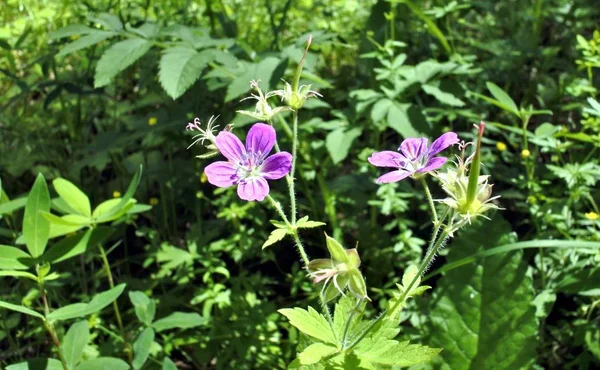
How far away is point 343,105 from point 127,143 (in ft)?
3.60

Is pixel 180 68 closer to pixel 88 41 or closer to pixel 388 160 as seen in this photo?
pixel 88 41

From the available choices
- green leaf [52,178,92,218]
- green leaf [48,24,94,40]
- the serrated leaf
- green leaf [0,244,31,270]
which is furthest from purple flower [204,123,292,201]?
green leaf [48,24,94,40]

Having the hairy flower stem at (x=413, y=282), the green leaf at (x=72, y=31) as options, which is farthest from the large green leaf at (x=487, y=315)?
the green leaf at (x=72, y=31)

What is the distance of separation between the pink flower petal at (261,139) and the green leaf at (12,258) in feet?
2.38

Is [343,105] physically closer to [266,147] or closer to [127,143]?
[127,143]

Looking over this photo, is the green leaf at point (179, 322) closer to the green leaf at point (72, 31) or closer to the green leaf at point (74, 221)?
the green leaf at point (74, 221)

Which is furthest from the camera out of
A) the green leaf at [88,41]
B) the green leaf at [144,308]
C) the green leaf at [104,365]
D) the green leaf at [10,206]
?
the green leaf at [88,41]

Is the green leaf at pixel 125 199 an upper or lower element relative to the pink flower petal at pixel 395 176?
lower

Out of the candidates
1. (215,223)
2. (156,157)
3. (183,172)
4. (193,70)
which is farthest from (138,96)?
(193,70)

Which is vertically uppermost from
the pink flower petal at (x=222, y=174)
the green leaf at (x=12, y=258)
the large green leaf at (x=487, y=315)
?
the pink flower petal at (x=222, y=174)

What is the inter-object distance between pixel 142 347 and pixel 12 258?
1.44ft

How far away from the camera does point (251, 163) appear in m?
1.44

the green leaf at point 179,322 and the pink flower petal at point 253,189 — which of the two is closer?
the pink flower petal at point 253,189

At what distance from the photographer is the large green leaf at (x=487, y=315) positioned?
199 centimetres
